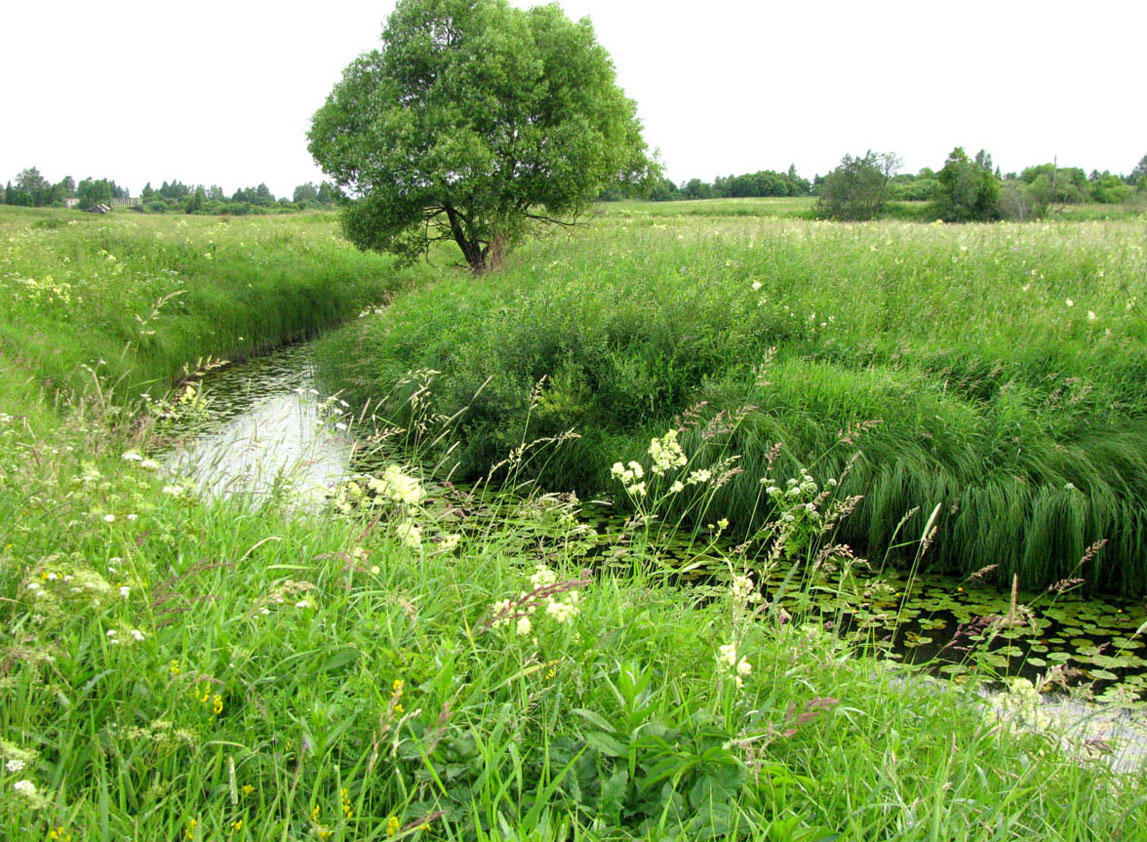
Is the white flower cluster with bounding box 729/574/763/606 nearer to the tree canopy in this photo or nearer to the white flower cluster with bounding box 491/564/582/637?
the white flower cluster with bounding box 491/564/582/637

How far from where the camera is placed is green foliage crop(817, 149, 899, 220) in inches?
1642

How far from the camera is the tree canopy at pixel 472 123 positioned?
48.4 feet

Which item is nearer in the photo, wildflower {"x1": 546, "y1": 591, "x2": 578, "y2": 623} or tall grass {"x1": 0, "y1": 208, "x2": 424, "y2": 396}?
wildflower {"x1": 546, "y1": 591, "x2": 578, "y2": 623}

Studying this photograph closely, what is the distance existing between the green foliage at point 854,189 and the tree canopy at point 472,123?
2912 cm

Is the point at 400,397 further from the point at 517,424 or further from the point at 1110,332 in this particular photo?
the point at 1110,332

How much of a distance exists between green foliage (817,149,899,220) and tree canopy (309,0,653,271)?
29.1m

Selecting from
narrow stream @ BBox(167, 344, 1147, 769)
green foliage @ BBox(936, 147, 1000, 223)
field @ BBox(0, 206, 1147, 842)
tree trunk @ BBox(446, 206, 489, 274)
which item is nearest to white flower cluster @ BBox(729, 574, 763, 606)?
field @ BBox(0, 206, 1147, 842)

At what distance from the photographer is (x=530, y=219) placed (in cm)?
1862

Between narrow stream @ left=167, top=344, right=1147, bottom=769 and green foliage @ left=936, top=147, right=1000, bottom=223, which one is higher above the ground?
green foliage @ left=936, top=147, right=1000, bottom=223

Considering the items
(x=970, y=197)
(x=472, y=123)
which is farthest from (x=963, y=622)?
(x=970, y=197)

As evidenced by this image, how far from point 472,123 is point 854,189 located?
33.9 m

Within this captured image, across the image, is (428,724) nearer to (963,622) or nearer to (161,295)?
(963,622)

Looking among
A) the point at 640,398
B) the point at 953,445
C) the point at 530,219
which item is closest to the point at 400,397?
the point at 640,398

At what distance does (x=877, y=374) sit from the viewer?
7.21m
